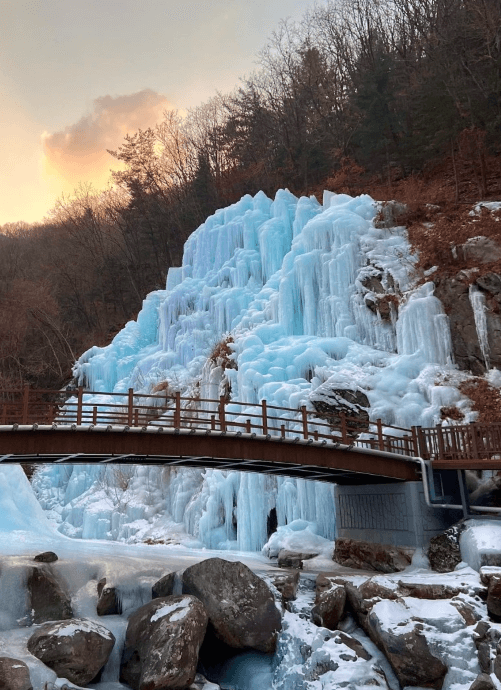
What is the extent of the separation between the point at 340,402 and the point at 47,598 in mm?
12807

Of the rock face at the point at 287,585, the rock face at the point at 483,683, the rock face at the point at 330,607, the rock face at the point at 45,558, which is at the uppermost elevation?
the rock face at the point at 45,558

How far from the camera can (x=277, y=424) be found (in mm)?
25734

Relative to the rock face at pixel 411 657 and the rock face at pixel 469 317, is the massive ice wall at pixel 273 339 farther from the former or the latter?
the rock face at pixel 411 657

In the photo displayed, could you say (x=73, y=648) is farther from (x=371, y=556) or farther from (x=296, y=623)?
(x=371, y=556)

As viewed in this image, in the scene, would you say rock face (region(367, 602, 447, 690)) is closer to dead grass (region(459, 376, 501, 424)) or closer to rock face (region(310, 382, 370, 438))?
dead grass (region(459, 376, 501, 424))

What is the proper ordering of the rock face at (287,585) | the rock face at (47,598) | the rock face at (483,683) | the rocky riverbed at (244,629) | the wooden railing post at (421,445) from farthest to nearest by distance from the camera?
the wooden railing post at (421,445) < the rock face at (287,585) < the rock face at (47,598) < the rocky riverbed at (244,629) < the rock face at (483,683)

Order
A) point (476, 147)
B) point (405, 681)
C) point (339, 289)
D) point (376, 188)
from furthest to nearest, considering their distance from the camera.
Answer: point (376, 188) < point (476, 147) < point (339, 289) < point (405, 681)

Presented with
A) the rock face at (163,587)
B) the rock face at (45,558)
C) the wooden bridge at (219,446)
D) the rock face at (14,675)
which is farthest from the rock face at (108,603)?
the wooden bridge at (219,446)

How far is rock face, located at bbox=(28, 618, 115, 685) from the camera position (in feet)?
42.0

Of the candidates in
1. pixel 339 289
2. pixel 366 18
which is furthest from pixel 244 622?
pixel 366 18

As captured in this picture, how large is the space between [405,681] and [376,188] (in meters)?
29.7

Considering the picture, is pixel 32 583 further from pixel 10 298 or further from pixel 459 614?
pixel 10 298

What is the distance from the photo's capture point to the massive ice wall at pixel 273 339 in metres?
23.5

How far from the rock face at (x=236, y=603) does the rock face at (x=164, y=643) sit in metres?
0.52
